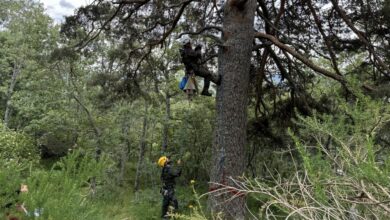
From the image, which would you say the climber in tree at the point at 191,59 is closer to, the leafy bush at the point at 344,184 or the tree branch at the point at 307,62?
the tree branch at the point at 307,62

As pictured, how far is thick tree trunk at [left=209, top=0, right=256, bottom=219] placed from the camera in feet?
18.9

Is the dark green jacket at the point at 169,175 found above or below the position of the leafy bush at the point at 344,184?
below

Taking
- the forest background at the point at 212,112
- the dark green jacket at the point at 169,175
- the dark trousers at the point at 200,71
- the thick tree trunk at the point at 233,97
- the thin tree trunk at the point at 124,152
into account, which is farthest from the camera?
the thin tree trunk at the point at 124,152

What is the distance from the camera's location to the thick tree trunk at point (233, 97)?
575 centimetres

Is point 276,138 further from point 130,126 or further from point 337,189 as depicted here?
point 130,126

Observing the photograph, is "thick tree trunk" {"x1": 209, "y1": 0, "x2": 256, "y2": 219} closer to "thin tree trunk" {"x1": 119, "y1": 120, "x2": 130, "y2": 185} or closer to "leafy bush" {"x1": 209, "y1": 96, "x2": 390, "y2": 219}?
"leafy bush" {"x1": 209, "y1": 96, "x2": 390, "y2": 219}

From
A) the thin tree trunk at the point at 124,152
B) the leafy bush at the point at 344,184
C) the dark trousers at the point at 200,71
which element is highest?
the dark trousers at the point at 200,71

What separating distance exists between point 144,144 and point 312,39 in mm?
9735

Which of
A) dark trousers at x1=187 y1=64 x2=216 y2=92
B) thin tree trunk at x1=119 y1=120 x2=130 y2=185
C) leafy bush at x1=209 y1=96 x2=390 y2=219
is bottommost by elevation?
thin tree trunk at x1=119 y1=120 x2=130 y2=185

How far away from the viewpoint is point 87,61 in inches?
688

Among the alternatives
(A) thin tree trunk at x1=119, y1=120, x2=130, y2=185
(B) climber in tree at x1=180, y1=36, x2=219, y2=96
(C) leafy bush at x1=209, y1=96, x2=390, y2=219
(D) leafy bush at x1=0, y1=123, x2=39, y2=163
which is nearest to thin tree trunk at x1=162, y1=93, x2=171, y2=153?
(A) thin tree trunk at x1=119, y1=120, x2=130, y2=185

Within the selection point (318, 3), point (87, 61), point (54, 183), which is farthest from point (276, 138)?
point (87, 61)

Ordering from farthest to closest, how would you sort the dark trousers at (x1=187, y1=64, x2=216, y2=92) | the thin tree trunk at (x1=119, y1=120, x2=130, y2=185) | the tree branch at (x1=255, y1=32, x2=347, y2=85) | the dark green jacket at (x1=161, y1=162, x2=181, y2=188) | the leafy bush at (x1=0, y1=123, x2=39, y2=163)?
1. the thin tree trunk at (x1=119, y1=120, x2=130, y2=185)
2. the leafy bush at (x1=0, y1=123, x2=39, y2=163)
3. the dark green jacket at (x1=161, y1=162, x2=181, y2=188)
4. the dark trousers at (x1=187, y1=64, x2=216, y2=92)
5. the tree branch at (x1=255, y1=32, x2=347, y2=85)

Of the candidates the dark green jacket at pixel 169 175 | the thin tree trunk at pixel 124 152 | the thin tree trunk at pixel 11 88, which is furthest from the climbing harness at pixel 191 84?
the thin tree trunk at pixel 11 88
